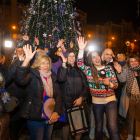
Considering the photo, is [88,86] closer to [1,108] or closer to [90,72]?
[90,72]

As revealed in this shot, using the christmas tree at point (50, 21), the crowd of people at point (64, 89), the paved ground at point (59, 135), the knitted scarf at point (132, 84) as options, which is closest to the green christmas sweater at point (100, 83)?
the crowd of people at point (64, 89)

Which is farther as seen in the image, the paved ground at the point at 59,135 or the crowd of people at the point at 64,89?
the paved ground at the point at 59,135

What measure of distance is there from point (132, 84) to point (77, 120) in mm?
1767

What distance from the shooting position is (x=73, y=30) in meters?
7.01

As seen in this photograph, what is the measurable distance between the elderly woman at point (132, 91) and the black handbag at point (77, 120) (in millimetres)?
1290

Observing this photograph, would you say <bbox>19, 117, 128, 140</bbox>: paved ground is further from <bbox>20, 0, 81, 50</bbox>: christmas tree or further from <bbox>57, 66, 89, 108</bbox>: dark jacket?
Answer: <bbox>20, 0, 81, 50</bbox>: christmas tree

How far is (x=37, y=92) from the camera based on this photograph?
7.58 ft

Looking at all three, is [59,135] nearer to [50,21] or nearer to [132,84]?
[132,84]

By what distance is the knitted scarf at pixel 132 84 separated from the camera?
3219 mm

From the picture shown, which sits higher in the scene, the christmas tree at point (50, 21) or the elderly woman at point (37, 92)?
the christmas tree at point (50, 21)

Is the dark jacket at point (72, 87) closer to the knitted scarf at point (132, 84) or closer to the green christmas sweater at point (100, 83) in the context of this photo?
the green christmas sweater at point (100, 83)

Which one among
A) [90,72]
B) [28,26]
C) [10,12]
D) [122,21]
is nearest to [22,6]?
[10,12]

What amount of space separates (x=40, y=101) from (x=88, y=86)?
4.40 ft

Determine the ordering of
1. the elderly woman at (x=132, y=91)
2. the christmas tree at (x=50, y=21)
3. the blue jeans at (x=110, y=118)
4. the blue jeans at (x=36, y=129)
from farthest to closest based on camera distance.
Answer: the christmas tree at (x=50, y=21) < the elderly woman at (x=132, y=91) < the blue jeans at (x=110, y=118) < the blue jeans at (x=36, y=129)
